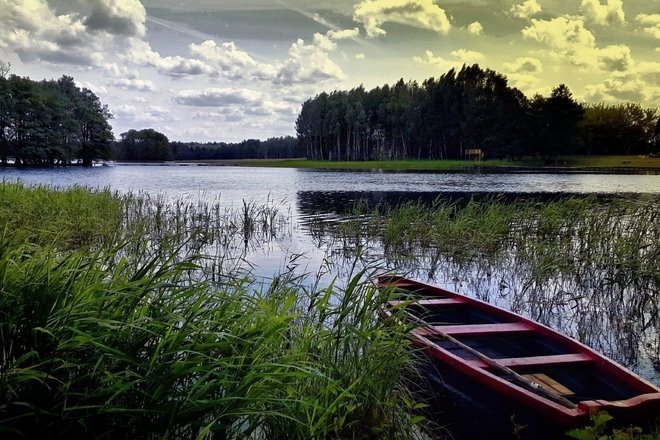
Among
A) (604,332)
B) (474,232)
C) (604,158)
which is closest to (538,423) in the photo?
(604,332)

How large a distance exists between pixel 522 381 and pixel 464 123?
273 feet

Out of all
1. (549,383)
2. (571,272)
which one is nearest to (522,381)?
(549,383)

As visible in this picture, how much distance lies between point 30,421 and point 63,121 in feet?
265

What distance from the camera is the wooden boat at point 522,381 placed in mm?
3908

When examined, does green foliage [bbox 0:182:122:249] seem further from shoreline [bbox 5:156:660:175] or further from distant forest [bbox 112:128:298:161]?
distant forest [bbox 112:128:298:161]

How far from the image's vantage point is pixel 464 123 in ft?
273

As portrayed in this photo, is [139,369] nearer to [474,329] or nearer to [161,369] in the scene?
[161,369]

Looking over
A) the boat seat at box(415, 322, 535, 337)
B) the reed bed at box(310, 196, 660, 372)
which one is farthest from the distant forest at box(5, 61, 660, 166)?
the boat seat at box(415, 322, 535, 337)

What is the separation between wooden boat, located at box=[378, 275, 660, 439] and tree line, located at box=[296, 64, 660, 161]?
77.6 m

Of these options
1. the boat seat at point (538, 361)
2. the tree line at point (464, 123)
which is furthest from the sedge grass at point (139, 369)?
the tree line at point (464, 123)

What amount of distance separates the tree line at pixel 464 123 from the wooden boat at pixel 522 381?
255ft

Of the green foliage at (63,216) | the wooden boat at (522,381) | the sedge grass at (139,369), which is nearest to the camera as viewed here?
the sedge grass at (139,369)

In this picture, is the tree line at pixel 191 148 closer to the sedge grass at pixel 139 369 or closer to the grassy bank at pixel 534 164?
the grassy bank at pixel 534 164

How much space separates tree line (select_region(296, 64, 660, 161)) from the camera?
255 feet
